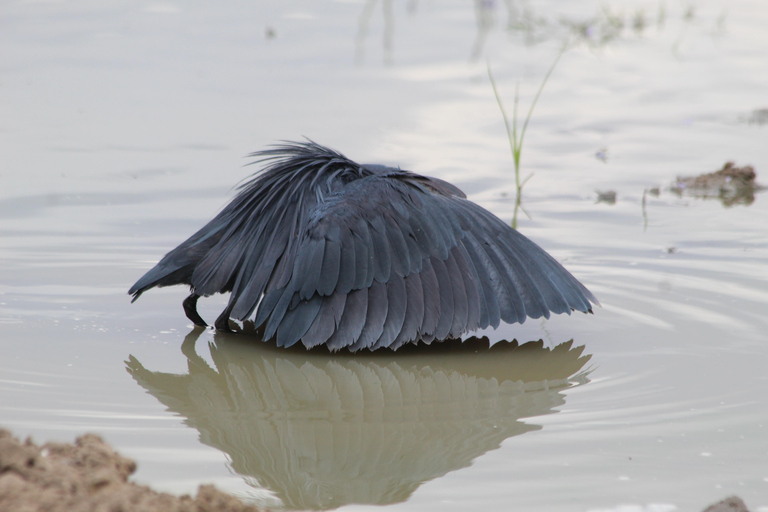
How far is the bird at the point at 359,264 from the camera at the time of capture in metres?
4.05

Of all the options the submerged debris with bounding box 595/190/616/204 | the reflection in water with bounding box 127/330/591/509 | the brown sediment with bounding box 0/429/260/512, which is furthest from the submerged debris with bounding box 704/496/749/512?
the submerged debris with bounding box 595/190/616/204

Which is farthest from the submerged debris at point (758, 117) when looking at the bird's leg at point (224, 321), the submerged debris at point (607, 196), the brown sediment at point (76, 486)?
the brown sediment at point (76, 486)

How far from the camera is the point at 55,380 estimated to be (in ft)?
12.5

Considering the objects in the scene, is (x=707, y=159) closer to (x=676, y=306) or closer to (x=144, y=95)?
(x=676, y=306)

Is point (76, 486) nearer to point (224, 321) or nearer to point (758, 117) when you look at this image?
point (224, 321)

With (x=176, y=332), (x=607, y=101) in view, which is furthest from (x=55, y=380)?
(x=607, y=101)

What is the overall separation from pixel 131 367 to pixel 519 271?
1.74 meters

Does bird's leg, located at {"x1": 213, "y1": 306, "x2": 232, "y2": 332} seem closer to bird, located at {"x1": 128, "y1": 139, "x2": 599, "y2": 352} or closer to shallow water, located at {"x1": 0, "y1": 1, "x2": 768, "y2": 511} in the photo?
bird, located at {"x1": 128, "y1": 139, "x2": 599, "y2": 352}

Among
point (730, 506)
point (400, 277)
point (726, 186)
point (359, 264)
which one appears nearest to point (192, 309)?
point (359, 264)

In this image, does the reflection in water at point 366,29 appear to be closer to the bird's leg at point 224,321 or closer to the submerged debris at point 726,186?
the submerged debris at point 726,186

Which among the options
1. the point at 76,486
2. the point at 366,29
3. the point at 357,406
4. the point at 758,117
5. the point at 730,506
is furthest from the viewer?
the point at 366,29

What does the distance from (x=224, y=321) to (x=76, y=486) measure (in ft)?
6.19

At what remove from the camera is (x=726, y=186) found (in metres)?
6.71

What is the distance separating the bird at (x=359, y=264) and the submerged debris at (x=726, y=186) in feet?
8.90
